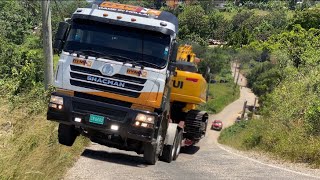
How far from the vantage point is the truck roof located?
31.0 feet

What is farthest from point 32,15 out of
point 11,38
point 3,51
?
point 3,51

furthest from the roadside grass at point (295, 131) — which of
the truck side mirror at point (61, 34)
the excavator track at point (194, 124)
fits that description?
the truck side mirror at point (61, 34)

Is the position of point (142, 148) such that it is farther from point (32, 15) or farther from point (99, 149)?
point (32, 15)

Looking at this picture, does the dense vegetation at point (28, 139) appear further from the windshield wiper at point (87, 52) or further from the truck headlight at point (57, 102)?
the windshield wiper at point (87, 52)

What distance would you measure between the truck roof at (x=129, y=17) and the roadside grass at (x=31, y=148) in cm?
283

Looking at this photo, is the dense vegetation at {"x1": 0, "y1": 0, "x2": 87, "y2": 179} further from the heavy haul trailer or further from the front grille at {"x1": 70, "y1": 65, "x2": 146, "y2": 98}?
the front grille at {"x1": 70, "y1": 65, "x2": 146, "y2": 98}

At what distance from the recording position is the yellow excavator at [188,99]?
13.7 m

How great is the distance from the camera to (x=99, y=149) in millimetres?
12492

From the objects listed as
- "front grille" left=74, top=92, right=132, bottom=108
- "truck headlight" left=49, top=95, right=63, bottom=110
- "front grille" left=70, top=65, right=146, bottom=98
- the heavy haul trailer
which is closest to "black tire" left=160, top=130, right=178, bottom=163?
the heavy haul trailer

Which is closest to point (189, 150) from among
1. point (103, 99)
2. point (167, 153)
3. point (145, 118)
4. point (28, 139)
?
point (167, 153)

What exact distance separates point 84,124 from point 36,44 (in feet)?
126

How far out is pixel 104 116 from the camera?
920cm

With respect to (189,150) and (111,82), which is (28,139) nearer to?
(111,82)

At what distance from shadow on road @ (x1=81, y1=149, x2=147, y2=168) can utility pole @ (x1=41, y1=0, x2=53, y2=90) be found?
13.9 ft
